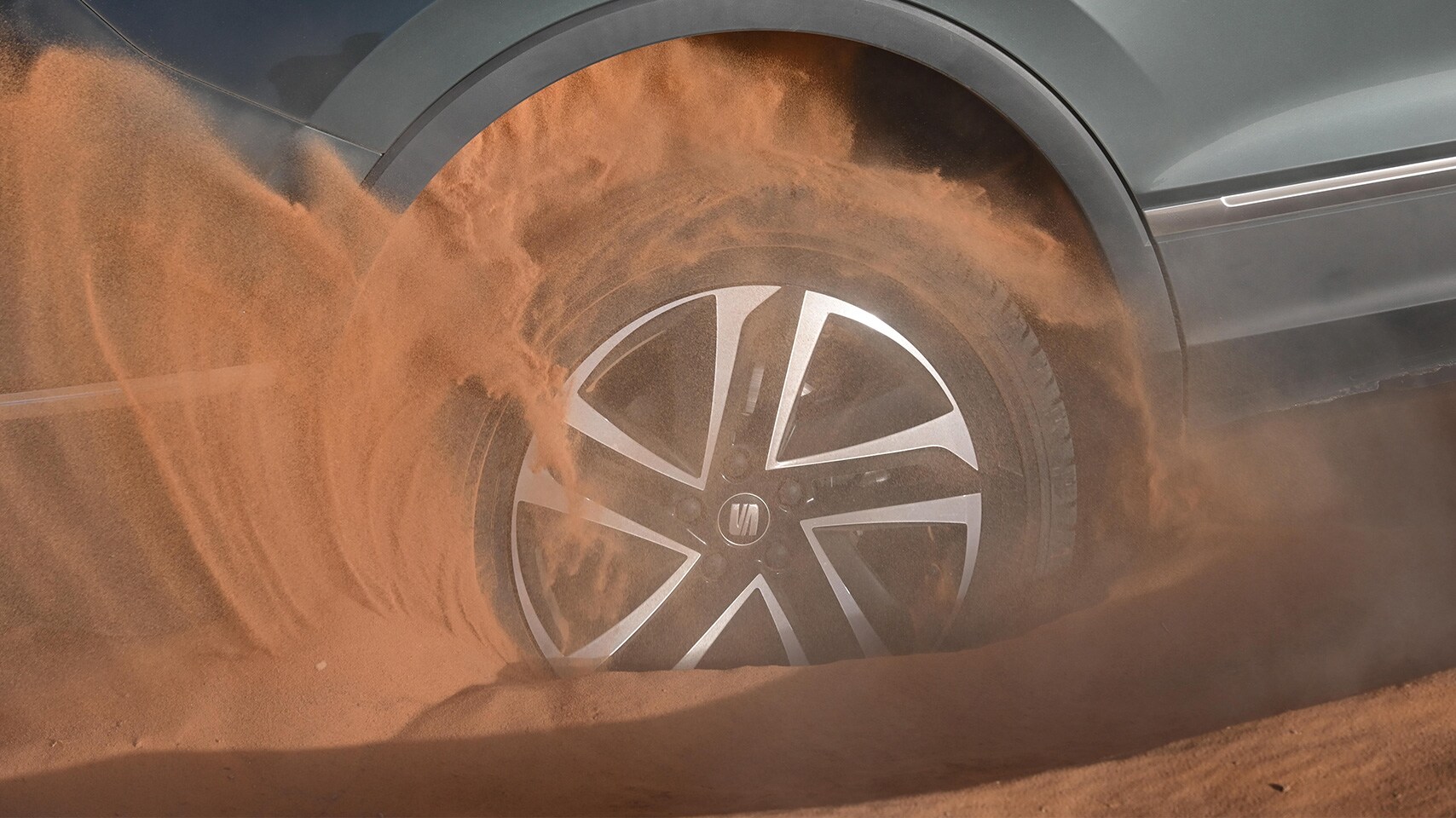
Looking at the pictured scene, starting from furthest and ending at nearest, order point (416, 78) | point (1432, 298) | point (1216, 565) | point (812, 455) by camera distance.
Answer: point (1216, 565), point (812, 455), point (1432, 298), point (416, 78)

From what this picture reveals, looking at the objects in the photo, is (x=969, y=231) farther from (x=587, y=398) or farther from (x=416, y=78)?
(x=416, y=78)

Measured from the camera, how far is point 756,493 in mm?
2154

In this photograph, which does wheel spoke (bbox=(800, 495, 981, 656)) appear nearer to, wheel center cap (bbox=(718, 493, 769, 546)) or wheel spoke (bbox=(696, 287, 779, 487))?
wheel center cap (bbox=(718, 493, 769, 546))

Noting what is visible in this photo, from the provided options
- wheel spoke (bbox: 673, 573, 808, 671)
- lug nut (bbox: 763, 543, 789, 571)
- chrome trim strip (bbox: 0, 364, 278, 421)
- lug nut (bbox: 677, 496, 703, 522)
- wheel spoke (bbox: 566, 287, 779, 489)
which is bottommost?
wheel spoke (bbox: 673, 573, 808, 671)

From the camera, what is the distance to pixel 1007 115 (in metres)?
1.85

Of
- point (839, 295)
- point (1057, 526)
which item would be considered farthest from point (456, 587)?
point (1057, 526)

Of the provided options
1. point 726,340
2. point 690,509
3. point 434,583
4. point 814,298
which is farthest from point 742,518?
point 434,583

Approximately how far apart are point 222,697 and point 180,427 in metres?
0.59

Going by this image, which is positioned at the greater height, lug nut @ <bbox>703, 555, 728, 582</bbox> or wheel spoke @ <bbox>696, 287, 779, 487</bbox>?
wheel spoke @ <bbox>696, 287, 779, 487</bbox>

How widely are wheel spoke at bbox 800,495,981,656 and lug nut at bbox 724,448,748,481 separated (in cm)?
19

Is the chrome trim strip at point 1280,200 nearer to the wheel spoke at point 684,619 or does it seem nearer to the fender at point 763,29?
the fender at point 763,29

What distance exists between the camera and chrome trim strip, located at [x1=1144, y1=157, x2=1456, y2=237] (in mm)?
1908

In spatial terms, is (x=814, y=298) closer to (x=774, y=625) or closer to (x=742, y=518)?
(x=742, y=518)

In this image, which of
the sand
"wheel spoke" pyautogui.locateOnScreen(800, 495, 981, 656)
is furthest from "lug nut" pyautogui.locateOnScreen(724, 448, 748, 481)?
the sand
